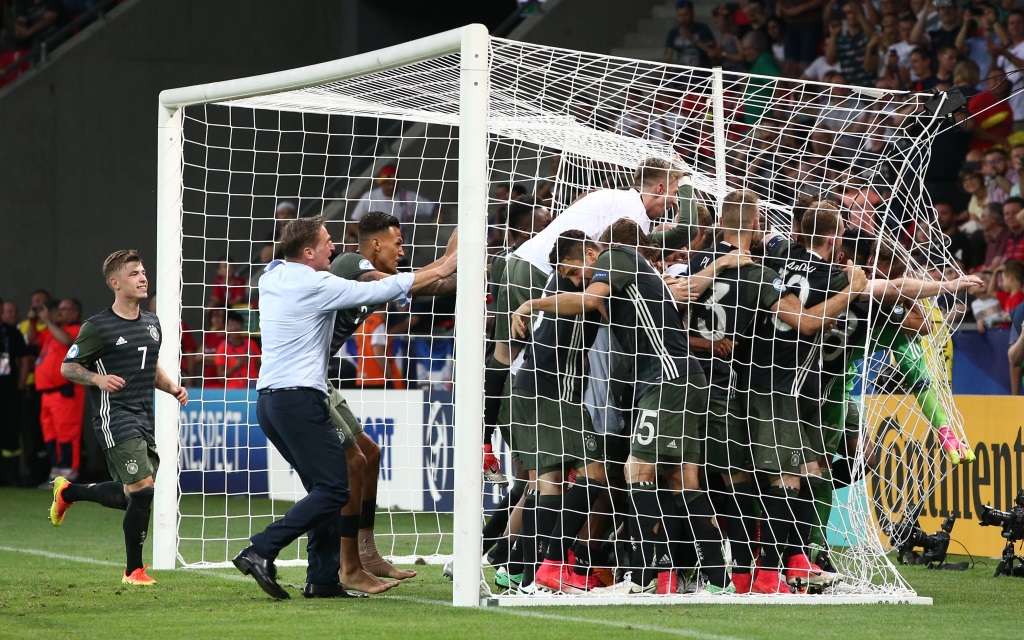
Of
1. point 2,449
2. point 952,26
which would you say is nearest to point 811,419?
point 952,26

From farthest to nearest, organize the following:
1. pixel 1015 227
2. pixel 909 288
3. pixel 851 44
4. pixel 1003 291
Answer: pixel 851 44, pixel 1015 227, pixel 1003 291, pixel 909 288

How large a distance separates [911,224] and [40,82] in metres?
11.9

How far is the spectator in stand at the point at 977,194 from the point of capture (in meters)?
13.6

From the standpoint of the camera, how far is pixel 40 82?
1939 centimetres

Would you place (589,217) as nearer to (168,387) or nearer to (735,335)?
(735,335)

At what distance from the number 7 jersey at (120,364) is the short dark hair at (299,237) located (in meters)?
1.47

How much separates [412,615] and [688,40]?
Result: 12088 mm

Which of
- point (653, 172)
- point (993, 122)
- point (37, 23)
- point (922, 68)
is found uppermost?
point (37, 23)

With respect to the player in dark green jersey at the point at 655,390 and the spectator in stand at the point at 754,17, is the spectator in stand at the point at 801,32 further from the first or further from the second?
the player in dark green jersey at the point at 655,390

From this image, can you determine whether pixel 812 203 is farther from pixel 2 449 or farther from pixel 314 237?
pixel 2 449

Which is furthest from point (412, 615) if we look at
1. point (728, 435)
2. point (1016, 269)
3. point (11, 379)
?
point (11, 379)

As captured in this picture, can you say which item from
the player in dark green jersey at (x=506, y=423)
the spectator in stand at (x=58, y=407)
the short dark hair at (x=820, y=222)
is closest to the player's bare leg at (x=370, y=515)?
the player in dark green jersey at (x=506, y=423)

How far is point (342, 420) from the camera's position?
7.96 meters

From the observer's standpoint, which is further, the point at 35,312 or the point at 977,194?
the point at 35,312
